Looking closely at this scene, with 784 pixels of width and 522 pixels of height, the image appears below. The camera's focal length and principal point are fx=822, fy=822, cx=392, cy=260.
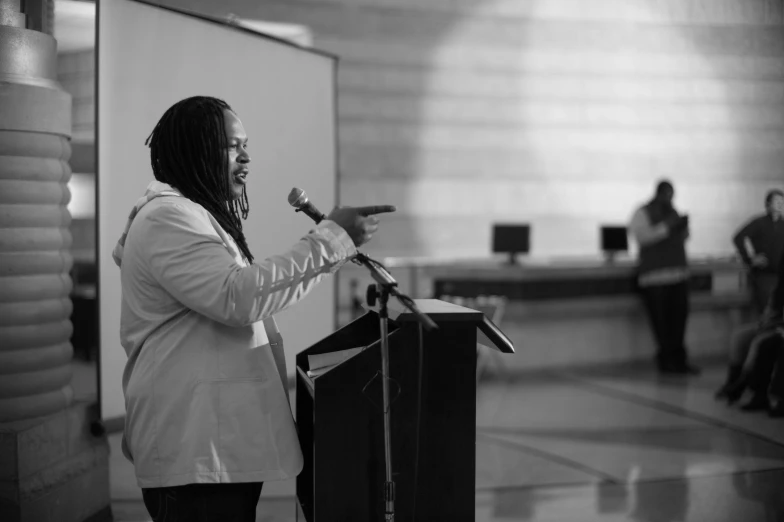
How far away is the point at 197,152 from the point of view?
163 cm

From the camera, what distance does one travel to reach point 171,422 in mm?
1523

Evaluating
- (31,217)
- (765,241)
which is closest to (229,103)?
(31,217)

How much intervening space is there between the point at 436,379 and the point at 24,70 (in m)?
2.04

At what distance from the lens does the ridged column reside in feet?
9.35

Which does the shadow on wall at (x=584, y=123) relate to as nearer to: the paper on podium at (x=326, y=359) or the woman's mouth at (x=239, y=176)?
the paper on podium at (x=326, y=359)

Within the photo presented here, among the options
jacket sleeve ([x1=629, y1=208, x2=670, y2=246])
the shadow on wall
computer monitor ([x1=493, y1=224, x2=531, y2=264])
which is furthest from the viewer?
the shadow on wall

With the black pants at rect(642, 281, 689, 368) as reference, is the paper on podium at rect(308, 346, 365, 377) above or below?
above

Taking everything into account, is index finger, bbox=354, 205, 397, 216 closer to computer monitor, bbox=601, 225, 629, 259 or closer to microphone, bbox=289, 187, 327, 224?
microphone, bbox=289, 187, 327, 224

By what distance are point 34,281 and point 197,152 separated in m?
1.62

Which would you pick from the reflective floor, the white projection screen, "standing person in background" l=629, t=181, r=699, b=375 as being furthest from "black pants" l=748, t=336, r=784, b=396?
the white projection screen

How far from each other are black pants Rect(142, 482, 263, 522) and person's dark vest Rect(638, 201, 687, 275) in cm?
605

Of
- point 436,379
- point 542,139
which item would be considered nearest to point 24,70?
point 436,379

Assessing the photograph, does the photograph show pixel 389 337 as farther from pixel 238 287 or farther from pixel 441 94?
pixel 441 94

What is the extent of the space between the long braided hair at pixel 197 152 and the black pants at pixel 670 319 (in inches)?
245
